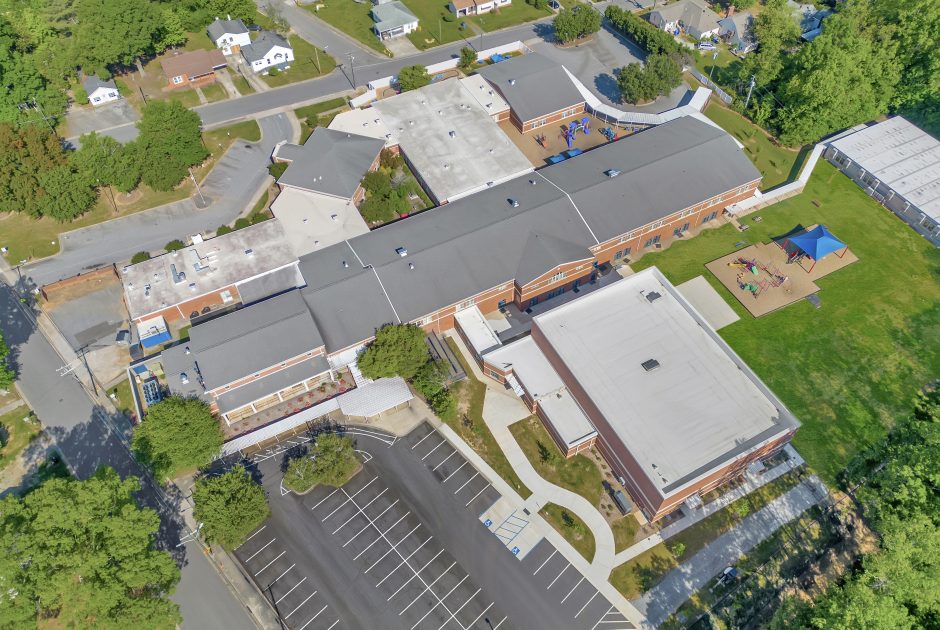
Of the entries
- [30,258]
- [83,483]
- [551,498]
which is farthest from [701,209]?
[30,258]

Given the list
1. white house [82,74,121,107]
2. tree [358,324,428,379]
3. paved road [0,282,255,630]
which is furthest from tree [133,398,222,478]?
white house [82,74,121,107]

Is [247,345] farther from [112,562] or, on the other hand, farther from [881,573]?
[881,573]

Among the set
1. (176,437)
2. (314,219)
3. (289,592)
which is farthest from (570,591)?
(314,219)

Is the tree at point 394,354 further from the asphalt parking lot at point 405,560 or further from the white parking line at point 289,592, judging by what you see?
the white parking line at point 289,592

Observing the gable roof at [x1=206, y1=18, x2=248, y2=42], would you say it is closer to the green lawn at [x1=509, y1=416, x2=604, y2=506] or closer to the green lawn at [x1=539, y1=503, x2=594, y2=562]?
the green lawn at [x1=509, y1=416, x2=604, y2=506]

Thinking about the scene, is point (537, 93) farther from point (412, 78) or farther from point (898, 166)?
point (898, 166)

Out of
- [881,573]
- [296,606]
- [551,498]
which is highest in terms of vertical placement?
[881,573]

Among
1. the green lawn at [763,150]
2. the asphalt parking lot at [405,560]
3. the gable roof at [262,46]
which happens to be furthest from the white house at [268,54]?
the asphalt parking lot at [405,560]
